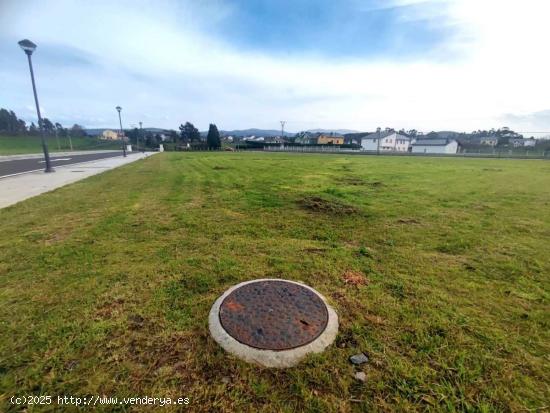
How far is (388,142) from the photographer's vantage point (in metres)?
78.9

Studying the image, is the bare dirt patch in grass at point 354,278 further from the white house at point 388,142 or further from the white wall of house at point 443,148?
the white house at point 388,142

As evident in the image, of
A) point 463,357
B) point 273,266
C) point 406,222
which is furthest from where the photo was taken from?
point 406,222

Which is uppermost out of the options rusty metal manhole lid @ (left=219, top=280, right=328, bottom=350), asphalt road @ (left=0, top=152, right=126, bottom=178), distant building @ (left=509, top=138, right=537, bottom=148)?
distant building @ (left=509, top=138, right=537, bottom=148)

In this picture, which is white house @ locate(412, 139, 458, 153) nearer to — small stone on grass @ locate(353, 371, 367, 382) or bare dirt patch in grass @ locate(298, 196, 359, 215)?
bare dirt patch in grass @ locate(298, 196, 359, 215)

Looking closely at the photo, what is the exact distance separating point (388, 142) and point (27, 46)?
270 ft

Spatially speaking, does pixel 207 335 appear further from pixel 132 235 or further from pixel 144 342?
pixel 132 235

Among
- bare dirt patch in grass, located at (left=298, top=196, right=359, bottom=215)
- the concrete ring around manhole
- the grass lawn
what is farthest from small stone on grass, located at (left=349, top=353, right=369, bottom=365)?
bare dirt patch in grass, located at (left=298, top=196, right=359, bottom=215)

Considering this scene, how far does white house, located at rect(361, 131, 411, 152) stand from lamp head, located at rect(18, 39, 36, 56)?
75.7 metres

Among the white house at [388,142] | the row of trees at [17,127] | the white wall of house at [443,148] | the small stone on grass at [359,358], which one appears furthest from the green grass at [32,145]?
the white wall of house at [443,148]

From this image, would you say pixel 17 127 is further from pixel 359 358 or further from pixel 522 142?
pixel 522 142

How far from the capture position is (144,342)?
208 centimetres

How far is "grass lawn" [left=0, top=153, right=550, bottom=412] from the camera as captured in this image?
1713mm

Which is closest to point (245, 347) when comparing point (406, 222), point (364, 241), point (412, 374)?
point (412, 374)

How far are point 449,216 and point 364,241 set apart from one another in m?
2.82
